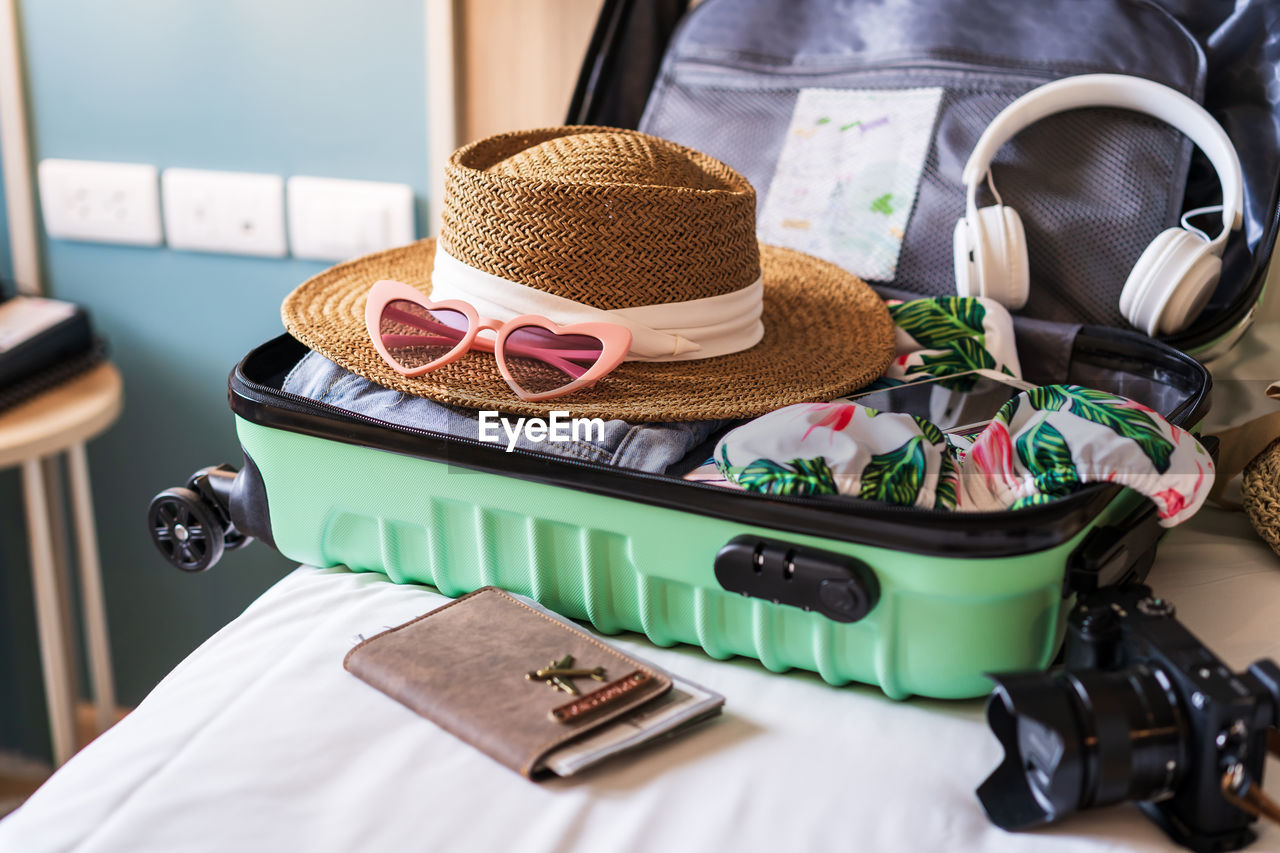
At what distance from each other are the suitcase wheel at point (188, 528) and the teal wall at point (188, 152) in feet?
2.18

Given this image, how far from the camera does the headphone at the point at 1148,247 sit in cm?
82

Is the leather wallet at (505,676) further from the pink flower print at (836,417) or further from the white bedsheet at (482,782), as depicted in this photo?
the pink flower print at (836,417)

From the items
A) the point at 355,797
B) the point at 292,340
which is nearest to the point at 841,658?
the point at 355,797

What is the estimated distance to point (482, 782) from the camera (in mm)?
519

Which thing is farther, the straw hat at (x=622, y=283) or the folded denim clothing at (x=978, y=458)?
the straw hat at (x=622, y=283)

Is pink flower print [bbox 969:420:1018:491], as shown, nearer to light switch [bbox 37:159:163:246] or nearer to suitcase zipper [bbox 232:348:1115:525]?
suitcase zipper [bbox 232:348:1115:525]

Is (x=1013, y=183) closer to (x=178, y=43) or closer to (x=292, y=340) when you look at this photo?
(x=292, y=340)

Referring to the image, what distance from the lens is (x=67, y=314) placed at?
131cm

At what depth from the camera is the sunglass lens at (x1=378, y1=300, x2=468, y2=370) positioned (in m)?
0.69

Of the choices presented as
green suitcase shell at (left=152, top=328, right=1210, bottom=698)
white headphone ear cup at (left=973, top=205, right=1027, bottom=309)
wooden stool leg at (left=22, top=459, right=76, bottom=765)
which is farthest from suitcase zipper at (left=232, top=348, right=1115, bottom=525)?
wooden stool leg at (left=22, top=459, right=76, bottom=765)

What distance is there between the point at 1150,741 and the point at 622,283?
0.40 meters

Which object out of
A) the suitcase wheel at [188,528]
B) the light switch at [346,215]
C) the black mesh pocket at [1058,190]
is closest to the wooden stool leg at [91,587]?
the light switch at [346,215]

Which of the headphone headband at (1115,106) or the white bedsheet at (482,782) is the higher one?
the headphone headband at (1115,106)

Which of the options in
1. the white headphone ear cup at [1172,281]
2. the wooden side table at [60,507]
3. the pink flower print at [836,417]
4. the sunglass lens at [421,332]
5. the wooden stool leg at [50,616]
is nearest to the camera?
the pink flower print at [836,417]
